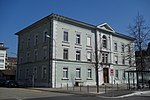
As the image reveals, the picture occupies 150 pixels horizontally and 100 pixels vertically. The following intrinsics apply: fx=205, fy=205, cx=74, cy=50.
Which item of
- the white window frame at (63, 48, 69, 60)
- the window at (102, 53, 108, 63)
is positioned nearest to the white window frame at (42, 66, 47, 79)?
the white window frame at (63, 48, 69, 60)

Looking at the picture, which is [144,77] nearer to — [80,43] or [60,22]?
[80,43]

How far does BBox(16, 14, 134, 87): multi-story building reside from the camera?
3468cm

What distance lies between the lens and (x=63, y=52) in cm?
3575

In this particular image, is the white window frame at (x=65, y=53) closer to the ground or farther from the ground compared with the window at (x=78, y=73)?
farther from the ground

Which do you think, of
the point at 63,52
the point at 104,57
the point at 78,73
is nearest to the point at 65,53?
the point at 63,52

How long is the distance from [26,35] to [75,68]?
14341 mm

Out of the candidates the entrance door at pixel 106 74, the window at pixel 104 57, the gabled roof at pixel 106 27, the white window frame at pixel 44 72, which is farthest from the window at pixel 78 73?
the gabled roof at pixel 106 27

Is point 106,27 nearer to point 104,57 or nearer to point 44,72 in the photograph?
point 104,57

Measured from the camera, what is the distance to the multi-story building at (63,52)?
114 feet

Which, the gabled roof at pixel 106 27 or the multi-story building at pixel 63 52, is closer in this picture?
the multi-story building at pixel 63 52

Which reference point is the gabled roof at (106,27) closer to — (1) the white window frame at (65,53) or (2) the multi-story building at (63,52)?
(2) the multi-story building at (63,52)

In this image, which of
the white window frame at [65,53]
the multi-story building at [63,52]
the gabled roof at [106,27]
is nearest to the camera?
the multi-story building at [63,52]

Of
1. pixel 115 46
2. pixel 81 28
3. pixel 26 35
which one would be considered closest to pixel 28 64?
pixel 26 35

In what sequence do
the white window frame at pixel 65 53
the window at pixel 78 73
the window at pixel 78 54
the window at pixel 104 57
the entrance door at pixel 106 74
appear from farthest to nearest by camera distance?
1. the window at pixel 104 57
2. the entrance door at pixel 106 74
3. the window at pixel 78 54
4. the window at pixel 78 73
5. the white window frame at pixel 65 53
